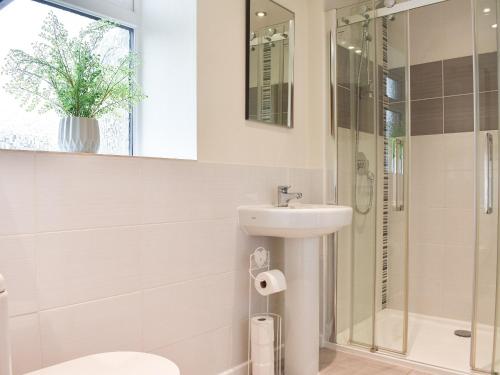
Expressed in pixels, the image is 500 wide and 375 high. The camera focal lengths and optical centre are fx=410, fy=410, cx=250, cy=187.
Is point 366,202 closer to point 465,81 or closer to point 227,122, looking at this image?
point 227,122

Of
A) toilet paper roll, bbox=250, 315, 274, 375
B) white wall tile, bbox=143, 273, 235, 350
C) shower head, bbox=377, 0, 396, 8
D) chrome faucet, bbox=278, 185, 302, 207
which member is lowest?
toilet paper roll, bbox=250, 315, 274, 375

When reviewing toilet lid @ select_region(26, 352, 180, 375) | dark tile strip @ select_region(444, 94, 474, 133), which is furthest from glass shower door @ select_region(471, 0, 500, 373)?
toilet lid @ select_region(26, 352, 180, 375)

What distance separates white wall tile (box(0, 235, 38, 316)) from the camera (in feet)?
3.97

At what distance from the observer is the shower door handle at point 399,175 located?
2307 millimetres

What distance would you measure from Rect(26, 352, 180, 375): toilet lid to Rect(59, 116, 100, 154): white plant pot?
2.47 feet

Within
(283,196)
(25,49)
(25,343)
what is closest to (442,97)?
(283,196)

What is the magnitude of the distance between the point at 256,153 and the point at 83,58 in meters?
0.94

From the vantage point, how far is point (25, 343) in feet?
4.05

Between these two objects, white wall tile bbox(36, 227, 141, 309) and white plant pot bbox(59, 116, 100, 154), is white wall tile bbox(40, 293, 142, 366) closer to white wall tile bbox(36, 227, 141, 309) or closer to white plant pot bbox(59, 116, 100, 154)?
white wall tile bbox(36, 227, 141, 309)

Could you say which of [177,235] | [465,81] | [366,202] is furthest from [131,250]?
[465,81]

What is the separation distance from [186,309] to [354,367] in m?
1.03

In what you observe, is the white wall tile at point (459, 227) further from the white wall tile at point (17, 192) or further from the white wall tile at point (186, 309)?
the white wall tile at point (17, 192)

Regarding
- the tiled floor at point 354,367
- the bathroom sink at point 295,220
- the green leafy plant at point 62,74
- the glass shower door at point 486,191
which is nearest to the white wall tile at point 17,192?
the green leafy plant at point 62,74

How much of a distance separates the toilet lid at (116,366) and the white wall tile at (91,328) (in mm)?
169
